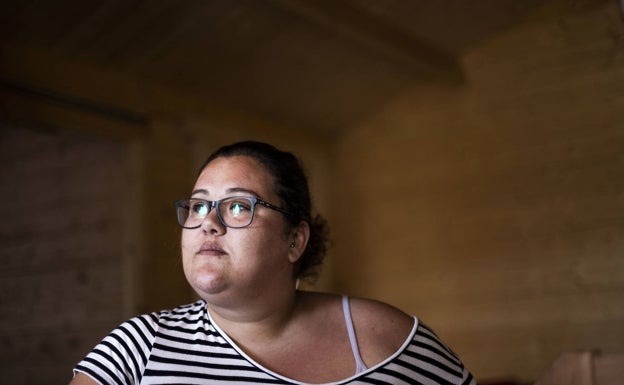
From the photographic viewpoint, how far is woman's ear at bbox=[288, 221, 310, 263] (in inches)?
61.4

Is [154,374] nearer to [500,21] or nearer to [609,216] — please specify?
[609,216]

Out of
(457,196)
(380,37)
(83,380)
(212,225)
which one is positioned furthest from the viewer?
(457,196)

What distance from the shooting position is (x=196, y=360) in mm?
1364

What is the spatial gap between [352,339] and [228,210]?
39cm

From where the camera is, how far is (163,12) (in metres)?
3.43

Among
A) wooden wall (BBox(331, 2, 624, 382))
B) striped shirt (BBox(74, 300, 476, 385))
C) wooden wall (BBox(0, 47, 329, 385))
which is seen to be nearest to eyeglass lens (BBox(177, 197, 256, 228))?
striped shirt (BBox(74, 300, 476, 385))

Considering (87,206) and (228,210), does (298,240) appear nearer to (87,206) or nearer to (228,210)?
(228,210)

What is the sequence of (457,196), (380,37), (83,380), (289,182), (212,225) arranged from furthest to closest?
(457,196)
(380,37)
(289,182)
(212,225)
(83,380)

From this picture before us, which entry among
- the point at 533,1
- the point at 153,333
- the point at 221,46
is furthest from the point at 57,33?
the point at 533,1

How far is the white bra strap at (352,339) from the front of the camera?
1.41 metres

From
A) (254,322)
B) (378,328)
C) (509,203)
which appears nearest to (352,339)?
(378,328)

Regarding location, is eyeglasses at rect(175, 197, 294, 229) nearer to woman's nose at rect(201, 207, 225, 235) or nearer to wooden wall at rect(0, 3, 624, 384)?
woman's nose at rect(201, 207, 225, 235)

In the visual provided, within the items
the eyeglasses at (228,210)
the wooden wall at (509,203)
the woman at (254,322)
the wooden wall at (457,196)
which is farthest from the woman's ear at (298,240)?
the wooden wall at (509,203)

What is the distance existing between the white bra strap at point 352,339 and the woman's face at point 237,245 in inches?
5.4
